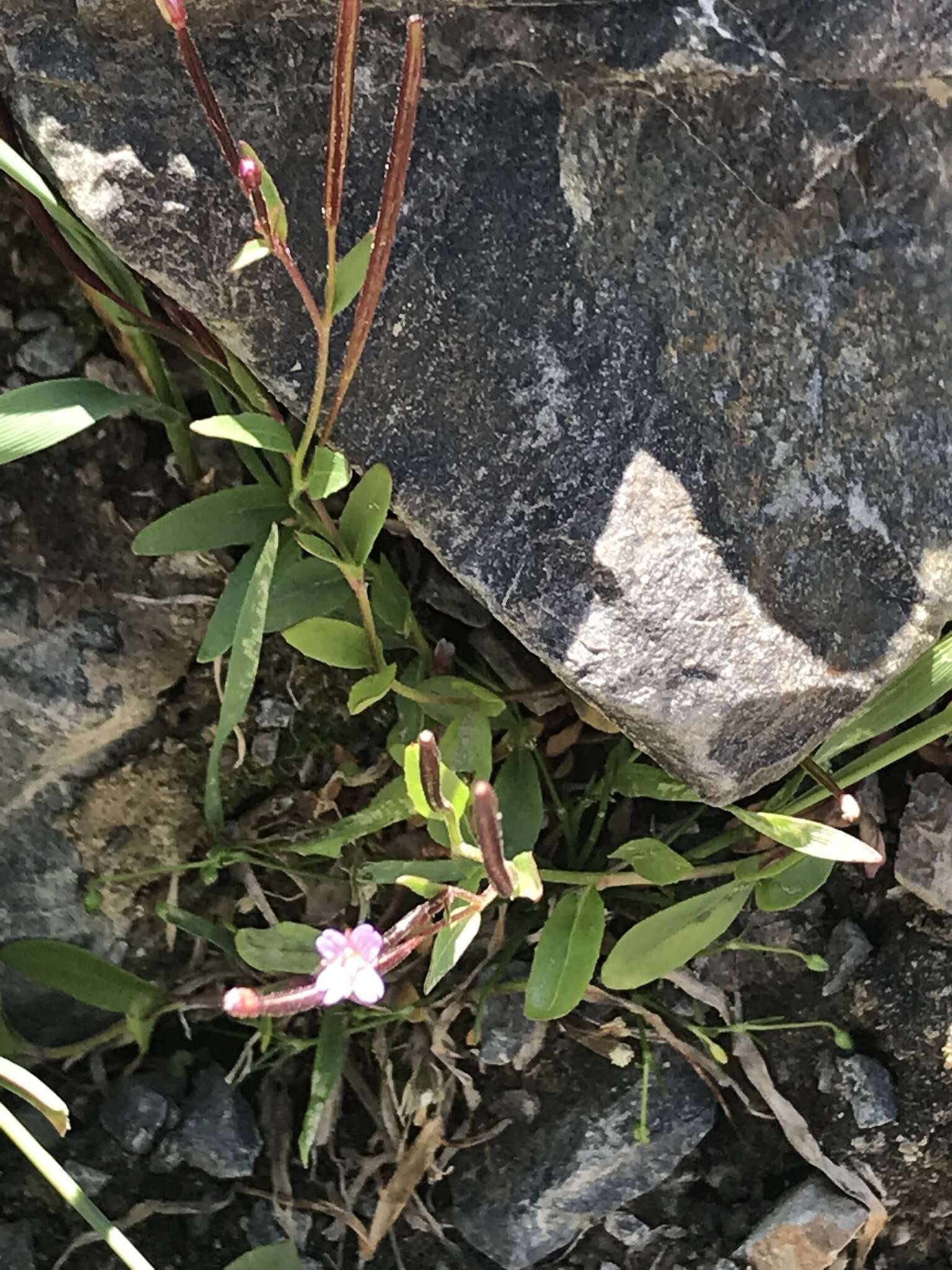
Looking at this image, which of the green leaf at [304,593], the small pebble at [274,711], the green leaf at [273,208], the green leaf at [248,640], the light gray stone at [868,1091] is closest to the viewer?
the green leaf at [273,208]

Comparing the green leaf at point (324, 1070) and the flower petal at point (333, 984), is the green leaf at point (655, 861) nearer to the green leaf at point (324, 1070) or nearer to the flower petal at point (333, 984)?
the green leaf at point (324, 1070)

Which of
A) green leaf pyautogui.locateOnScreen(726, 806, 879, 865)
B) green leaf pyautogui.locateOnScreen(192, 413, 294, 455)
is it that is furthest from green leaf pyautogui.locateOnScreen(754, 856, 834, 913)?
green leaf pyautogui.locateOnScreen(192, 413, 294, 455)

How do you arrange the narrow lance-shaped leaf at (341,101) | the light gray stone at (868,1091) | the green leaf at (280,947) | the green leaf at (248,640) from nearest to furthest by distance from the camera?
the narrow lance-shaped leaf at (341,101)
the green leaf at (248,640)
the green leaf at (280,947)
the light gray stone at (868,1091)

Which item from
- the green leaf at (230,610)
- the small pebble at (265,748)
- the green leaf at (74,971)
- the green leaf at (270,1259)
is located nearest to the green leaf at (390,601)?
the green leaf at (230,610)

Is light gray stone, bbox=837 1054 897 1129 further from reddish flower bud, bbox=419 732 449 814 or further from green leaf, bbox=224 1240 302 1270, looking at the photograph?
reddish flower bud, bbox=419 732 449 814

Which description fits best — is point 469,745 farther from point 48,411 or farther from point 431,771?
point 48,411

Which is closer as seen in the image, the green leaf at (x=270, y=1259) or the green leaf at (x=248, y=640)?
the green leaf at (x=248, y=640)
